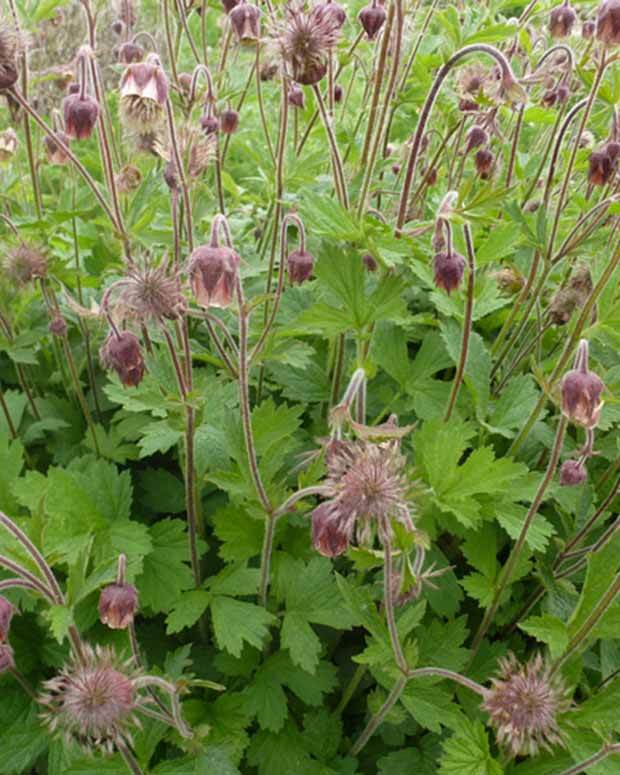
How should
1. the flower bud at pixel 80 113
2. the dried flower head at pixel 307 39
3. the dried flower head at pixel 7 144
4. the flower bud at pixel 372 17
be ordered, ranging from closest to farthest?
the dried flower head at pixel 307 39 → the flower bud at pixel 80 113 → the flower bud at pixel 372 17 → the dried flower head at pixel 7 144

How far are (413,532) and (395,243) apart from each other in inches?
29.1

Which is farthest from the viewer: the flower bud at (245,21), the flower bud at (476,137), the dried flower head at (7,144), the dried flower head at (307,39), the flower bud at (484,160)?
the dried flower head at (7,144)

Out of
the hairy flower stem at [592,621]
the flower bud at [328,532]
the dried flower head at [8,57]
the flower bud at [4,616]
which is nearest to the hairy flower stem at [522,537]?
the hairy flower stem at [592,621]

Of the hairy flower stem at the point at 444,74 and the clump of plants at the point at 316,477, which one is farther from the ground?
the hairy flower stem at the point at 444,74

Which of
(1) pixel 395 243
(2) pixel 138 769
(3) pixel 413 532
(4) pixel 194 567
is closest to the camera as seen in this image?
(3) pixel 413 532

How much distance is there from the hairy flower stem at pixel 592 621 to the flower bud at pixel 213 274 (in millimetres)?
989

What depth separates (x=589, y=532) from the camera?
2.00m

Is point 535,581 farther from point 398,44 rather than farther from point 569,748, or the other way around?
point 398,44

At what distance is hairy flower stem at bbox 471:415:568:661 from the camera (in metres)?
1.57

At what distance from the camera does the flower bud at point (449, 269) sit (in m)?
1.67

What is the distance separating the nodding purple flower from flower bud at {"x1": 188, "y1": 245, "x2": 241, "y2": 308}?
73 cm

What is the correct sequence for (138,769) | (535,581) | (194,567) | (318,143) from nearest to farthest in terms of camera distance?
(138,769)
(194,567)
(535,581)
(318,143)

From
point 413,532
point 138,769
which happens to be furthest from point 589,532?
point 138,769

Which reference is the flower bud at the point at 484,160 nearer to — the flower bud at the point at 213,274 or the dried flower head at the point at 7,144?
the flower bud at the point at 213,274
